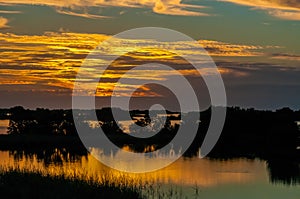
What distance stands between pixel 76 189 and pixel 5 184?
8.45 ft

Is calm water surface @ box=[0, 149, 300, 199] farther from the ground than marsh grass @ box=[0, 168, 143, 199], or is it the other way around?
marsh grass @ box=[0, 168, 143, 199]

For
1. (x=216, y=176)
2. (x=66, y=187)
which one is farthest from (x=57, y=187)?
(x=216, y=176)

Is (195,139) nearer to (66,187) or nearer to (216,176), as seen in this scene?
(216,176)

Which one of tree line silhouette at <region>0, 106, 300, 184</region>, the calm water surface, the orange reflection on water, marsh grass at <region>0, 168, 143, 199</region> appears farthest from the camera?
tree line silhouette at <region>0, 106, 300, 184</region>

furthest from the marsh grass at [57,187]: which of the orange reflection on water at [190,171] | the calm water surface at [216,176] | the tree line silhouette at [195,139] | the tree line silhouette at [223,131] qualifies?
the tree line silhouette at [223,131]

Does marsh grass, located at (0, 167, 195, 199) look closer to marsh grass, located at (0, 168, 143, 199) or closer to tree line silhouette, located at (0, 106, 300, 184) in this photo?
marsh grass, located at (0, 168, 143, 199)

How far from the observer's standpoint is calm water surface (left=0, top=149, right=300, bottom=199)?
2597cm

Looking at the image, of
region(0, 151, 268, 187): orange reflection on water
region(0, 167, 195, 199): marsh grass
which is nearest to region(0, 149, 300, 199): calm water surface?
region(0, 151, 268, 187): orange reflection on water

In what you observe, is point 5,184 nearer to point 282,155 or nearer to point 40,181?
point 40,181

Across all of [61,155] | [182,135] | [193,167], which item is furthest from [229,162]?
[182,135]

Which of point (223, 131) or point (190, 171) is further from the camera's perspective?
point (223, 131)

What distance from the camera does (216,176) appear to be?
103ft

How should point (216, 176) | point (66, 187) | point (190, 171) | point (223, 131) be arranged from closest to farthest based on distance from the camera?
1. point (66, 187)
2. point (216, 176)
3. point (190, 171)
4. point (223, 131)

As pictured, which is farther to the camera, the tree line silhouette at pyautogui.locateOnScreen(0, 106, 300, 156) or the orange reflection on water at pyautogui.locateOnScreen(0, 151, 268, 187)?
the tree line silhouette at pyautogui.locateOnScreen(0, 106, 300, 156)
